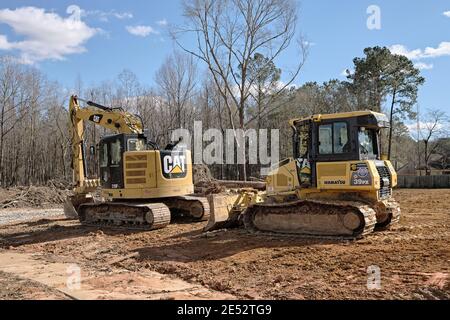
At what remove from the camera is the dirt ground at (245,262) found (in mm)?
6277

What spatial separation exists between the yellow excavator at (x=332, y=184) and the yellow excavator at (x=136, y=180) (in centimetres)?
318

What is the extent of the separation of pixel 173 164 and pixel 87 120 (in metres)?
3.83

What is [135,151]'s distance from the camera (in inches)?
520

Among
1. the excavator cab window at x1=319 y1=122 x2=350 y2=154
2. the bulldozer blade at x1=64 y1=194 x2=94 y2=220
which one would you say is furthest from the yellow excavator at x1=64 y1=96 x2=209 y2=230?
the excavator cab window at x1=319 y1=122 x2=350 y2=154

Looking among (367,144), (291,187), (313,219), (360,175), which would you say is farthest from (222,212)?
(367,144)

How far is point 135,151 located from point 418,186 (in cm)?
2212

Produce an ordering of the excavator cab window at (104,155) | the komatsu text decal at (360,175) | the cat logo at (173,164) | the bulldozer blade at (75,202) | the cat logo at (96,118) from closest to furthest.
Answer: the komatsu text decal at (360,175) < the cat logo at (173,164) < the excavator cab window at (104,155) < the cat logo at (96,118) < the bulldozer blade at (75,202)

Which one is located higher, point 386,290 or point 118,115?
point 118,115

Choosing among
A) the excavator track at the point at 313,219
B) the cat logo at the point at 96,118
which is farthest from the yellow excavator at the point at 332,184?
the cat logo at the point at 96,118

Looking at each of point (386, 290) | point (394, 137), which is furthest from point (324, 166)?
point (394, 137)

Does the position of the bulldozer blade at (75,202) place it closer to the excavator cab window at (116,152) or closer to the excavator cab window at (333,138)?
the excavator cab window at (116,152)

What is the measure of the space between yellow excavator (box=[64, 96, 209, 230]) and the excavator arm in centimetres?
3
